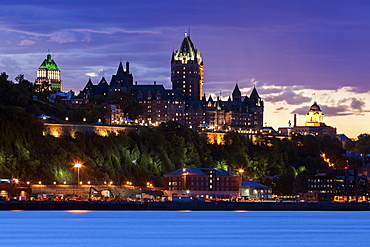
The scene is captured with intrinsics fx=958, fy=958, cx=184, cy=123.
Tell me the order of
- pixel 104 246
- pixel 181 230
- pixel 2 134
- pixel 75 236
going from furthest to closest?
1. pixel 2 134
2. pixel 181 230
3. pixel 75 236
4. pixel 104 246

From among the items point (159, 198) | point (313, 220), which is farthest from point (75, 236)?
point (159, 198)

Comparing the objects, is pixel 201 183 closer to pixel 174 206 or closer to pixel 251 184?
pixel 251 184

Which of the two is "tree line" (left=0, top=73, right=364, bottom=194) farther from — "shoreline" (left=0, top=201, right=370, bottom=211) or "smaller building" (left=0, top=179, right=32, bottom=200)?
"shoreline" (left=0, top=201, right=370, bottom=211)

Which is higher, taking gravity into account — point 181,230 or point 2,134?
point 2,134

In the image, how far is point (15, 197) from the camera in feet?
455

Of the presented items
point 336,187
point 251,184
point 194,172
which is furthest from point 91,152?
point 336,187

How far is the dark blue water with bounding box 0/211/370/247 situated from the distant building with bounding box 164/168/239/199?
126 ft

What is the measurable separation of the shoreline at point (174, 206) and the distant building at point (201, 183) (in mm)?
16903

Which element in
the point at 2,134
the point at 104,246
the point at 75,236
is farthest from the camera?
the point at 2,134

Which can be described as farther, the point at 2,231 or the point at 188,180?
the point at 188,180

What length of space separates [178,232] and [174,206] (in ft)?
142

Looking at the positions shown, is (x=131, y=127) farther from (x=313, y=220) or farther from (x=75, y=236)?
(x=75, y=236)

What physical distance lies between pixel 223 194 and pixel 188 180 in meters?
8.58

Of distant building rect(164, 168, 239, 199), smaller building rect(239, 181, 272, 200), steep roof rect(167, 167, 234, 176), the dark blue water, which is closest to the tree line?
steep roof rect(167, 167, 234, 176)
